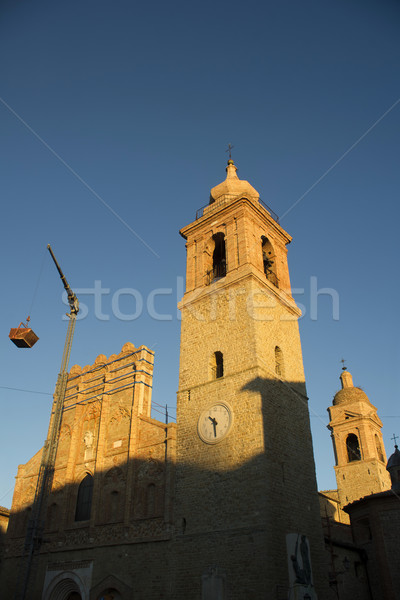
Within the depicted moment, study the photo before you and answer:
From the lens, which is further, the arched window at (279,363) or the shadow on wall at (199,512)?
the arched window at (279,363)

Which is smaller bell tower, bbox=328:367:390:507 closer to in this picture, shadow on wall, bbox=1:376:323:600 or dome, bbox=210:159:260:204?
shadow on wall, bbox=1:376:323:600

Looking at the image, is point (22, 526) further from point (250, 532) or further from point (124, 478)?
point (250, 532)

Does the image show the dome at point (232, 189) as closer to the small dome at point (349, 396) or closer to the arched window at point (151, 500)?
the arched window at point (151, 500)

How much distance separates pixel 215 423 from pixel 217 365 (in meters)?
2.73

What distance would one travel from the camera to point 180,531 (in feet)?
56.3

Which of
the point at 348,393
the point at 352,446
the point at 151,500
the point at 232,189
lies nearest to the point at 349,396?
the point at 348,393

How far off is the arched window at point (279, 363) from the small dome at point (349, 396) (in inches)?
764

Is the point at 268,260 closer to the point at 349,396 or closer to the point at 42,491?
the point at 42,491

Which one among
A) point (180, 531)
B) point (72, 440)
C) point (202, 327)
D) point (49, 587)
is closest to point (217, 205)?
point (202, 327)

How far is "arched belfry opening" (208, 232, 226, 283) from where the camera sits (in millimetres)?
23734

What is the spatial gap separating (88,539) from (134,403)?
5685mm

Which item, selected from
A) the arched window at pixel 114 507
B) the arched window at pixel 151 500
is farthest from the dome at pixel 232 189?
the arched window at pixel 114 507

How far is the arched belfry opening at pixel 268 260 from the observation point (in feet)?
77.1

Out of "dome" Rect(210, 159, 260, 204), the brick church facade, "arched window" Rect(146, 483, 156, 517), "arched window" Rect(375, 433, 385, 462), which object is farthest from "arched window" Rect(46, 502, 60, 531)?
"arched window" Rect(375, 433, 385, 462)
